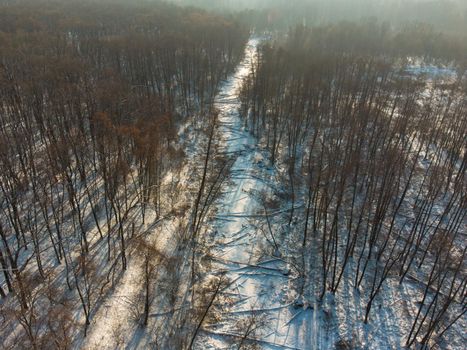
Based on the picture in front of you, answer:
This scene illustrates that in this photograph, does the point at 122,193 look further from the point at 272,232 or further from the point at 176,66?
the point at 176,66

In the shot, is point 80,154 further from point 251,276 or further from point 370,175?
point 370,175

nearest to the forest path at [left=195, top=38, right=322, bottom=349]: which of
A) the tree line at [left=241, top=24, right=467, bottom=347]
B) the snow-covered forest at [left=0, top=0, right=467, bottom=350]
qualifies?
the snow-covered forest at [left=0, top=0, right=467, bottom=350]

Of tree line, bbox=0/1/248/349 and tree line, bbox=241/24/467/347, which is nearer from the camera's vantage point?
tree line, bbox=0/1/248/349

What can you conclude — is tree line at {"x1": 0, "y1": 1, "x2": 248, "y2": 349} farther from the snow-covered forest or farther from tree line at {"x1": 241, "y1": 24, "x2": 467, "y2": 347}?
tree line at {"x1": 241, "y1": 24, "x2": 467, "y2": 347}

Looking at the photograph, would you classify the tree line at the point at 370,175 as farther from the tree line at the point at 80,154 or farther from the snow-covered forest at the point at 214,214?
the tree line at the point at 80,154

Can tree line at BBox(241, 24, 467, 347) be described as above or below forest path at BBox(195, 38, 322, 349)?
above

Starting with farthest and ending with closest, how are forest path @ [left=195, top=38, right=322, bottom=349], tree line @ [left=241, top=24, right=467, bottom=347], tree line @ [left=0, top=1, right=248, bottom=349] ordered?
tree line @ [left=241, top=24, right=467, bottom=347] → tree line @ [left=0, top=1, right=248, bottom=349] → forest path @ [left=195, top=38, right=322, bottom=349]

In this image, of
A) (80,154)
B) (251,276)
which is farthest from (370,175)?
(80,154)

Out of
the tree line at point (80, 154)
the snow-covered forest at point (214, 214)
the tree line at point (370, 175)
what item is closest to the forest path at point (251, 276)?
the snow-covered forest at point (214, 214)
